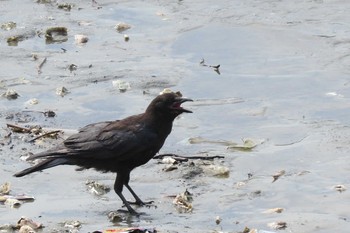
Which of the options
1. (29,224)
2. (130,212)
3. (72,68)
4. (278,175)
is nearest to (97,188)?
(130,212)

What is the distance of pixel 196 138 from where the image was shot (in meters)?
10.2

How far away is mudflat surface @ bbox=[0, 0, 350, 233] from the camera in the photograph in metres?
8.61

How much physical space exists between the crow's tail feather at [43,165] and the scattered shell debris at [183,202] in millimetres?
940

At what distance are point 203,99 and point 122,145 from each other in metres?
2.42

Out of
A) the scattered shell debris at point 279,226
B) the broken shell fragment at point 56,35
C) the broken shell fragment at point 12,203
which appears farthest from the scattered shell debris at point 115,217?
the broken shell fragment at point 56,35

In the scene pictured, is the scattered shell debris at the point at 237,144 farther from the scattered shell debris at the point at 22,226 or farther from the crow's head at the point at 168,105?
the scattered shell debris at the point at 22,226

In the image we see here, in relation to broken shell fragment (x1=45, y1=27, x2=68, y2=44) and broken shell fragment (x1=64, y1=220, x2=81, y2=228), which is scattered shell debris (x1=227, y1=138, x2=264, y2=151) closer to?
broken shell fragment (x1=64, y1=220, x2=81, y2=228)

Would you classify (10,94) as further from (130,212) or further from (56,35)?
(130,212)

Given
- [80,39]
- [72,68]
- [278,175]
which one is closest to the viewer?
[278,175]

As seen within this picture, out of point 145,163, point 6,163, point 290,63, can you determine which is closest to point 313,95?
point 290,63

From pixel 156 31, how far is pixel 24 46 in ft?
5.17

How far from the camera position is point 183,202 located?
8.63 m

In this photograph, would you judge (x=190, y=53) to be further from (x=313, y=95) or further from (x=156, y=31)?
(x=313, y=95)

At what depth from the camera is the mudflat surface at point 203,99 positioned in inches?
339
